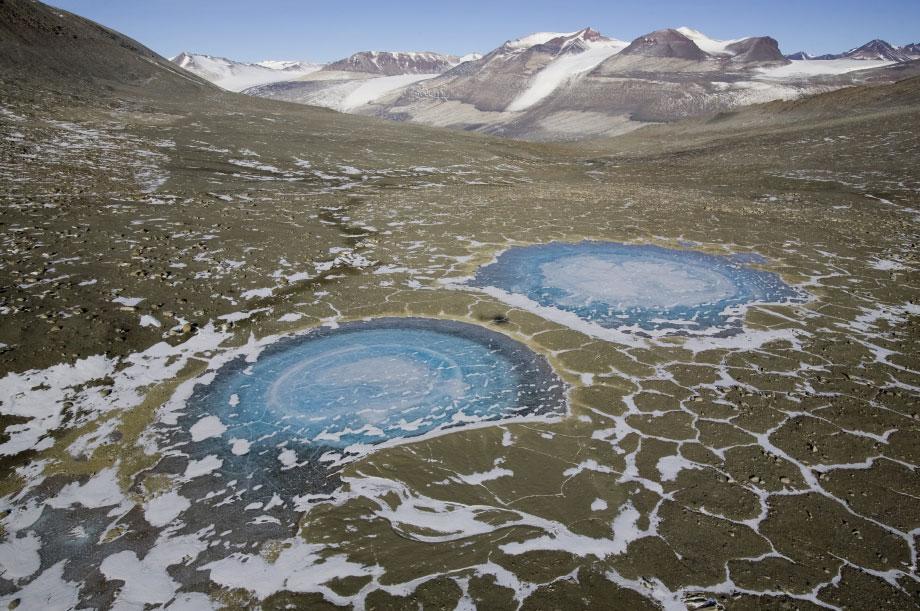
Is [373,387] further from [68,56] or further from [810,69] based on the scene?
[810,69]

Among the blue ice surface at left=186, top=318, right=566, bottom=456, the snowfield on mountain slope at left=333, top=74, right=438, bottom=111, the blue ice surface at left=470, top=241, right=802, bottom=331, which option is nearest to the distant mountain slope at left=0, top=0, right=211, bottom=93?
the blue ice surface at left=186, top=318, right=566, bottom=456

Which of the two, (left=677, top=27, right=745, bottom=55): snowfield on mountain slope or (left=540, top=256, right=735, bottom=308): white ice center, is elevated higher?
(left=677, top=27, right=745, bottom=55): snowfield on mountain slope

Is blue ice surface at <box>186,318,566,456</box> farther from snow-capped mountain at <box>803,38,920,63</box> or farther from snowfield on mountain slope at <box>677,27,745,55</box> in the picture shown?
snow-capped mountain at <box>803,38,920,63</box>

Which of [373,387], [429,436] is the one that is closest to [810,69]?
[373,387]

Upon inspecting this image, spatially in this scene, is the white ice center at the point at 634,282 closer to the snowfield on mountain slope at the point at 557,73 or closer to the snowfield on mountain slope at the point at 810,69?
the snowfield on mountain slope at the point at 810,69

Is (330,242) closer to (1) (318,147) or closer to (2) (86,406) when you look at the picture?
(2) (86,406)

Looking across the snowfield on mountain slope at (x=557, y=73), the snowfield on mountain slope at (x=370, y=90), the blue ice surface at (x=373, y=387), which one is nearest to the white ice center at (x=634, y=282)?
the blue ice surface at (x=373, y=387)
